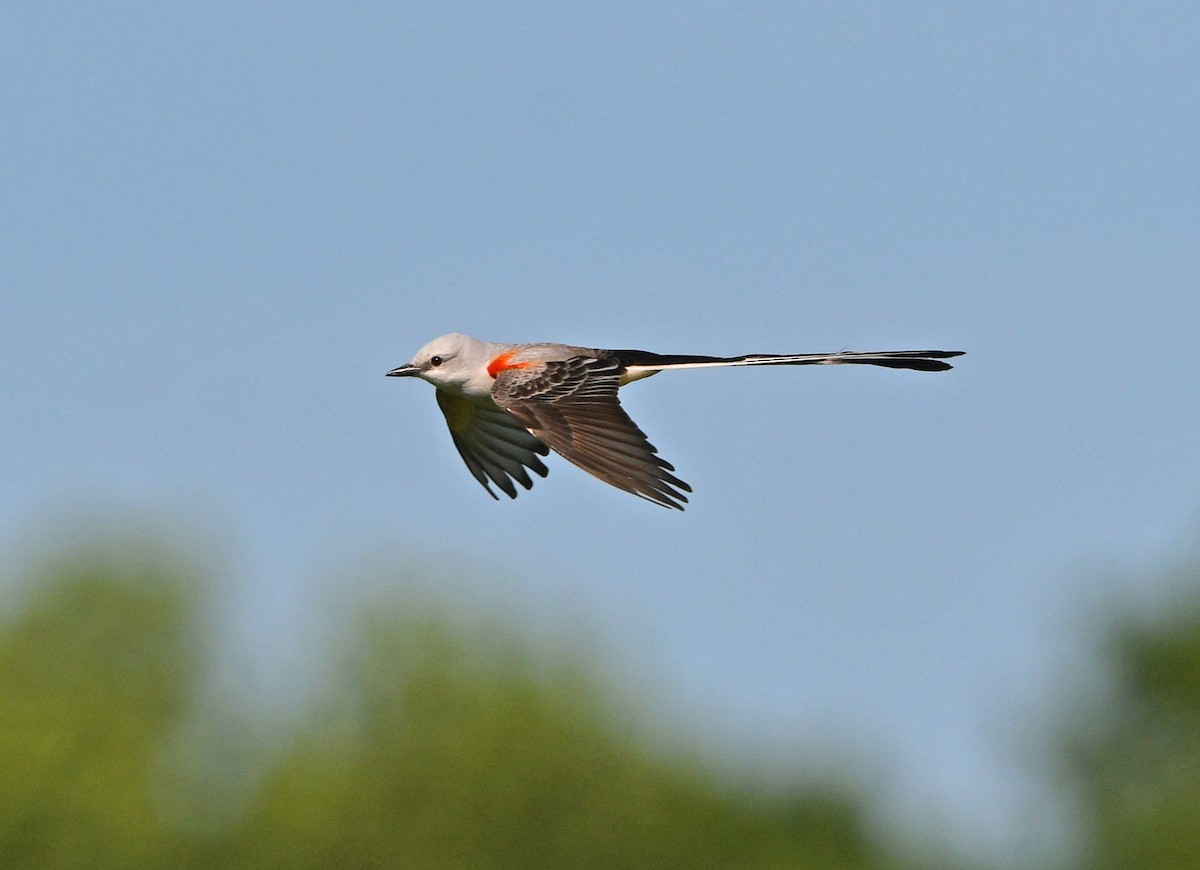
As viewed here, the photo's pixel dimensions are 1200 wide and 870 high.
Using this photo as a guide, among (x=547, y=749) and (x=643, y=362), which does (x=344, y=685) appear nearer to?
(x=547, y=749)

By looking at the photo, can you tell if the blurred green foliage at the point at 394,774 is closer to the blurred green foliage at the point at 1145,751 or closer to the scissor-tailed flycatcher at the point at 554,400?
the blurred green foliage at the point at 1145,751

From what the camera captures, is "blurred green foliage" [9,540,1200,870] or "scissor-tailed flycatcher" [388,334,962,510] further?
"blurred green foliage" [9,540,1200,870]

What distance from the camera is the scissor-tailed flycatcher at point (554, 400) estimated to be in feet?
31.4

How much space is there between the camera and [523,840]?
1003 inches

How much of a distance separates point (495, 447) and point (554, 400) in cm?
157

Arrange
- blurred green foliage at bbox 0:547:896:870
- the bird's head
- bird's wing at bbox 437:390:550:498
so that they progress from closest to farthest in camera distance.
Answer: the bird's head → bird's wing at bbox 437:390:550:498 → blurred green foliage at bbox 0:547:896:870

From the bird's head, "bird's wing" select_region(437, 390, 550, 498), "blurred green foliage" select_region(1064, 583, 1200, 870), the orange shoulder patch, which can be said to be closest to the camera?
the orange shoulder patch

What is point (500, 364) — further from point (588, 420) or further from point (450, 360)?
point (588, 420)

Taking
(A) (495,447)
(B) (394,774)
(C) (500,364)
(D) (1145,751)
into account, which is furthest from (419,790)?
(C) (500,364)

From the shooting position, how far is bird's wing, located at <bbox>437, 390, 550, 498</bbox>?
11.7 metres

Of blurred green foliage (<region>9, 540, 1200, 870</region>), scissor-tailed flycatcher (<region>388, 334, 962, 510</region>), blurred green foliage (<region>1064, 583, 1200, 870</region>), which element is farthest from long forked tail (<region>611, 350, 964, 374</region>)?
blurred green foliage (<region>1064, 583, 1200, 870</region>)

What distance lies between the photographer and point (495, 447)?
11.8 metres

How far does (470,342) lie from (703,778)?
16983 mm

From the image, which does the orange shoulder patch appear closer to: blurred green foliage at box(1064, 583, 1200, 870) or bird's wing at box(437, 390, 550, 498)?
bird's wing at box(437, 390, 550, 498)
